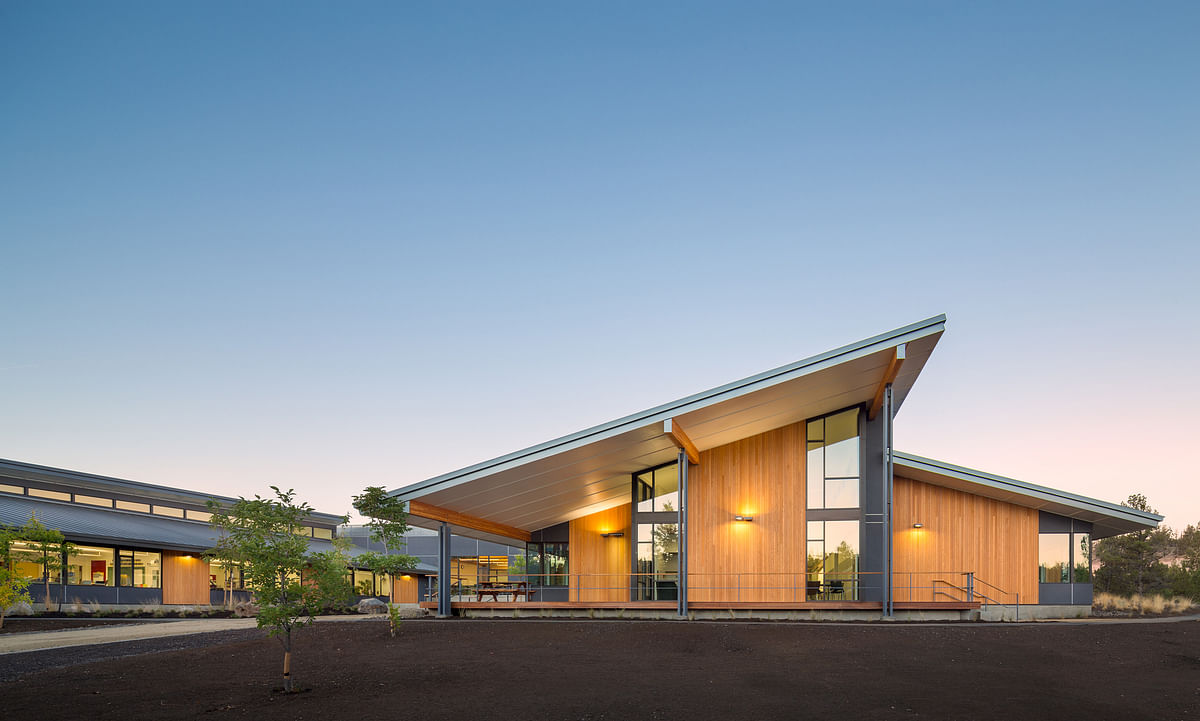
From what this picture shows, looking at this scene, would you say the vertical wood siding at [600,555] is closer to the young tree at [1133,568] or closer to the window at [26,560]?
the window at [26,560]

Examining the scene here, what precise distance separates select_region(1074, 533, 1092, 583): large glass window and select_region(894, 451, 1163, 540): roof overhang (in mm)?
528

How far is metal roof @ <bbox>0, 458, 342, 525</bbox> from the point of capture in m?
29.7

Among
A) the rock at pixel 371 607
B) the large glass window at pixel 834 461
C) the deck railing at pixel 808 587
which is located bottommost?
the rock at pixel 371 607

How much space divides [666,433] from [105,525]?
23.4m

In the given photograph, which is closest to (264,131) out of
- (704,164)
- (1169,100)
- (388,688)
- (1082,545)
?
(704,164)

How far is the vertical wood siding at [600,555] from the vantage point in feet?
80.9

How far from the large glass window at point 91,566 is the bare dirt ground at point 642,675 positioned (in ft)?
46.4

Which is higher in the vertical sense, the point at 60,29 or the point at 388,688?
the point at 60,29

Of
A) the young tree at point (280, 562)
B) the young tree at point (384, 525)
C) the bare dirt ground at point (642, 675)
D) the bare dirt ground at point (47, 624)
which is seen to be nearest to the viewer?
the bare dirt ground at point (642, 675)

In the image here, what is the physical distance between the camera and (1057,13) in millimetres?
16828

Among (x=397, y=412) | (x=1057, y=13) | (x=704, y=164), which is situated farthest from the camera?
(x=397, y=412)

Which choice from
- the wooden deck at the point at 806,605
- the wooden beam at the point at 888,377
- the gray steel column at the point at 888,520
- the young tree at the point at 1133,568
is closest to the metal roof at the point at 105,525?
the wooden deck at the point at 806,605

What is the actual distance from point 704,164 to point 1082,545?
14955 mm

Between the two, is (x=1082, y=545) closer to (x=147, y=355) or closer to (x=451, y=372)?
(x=451, y=372)
